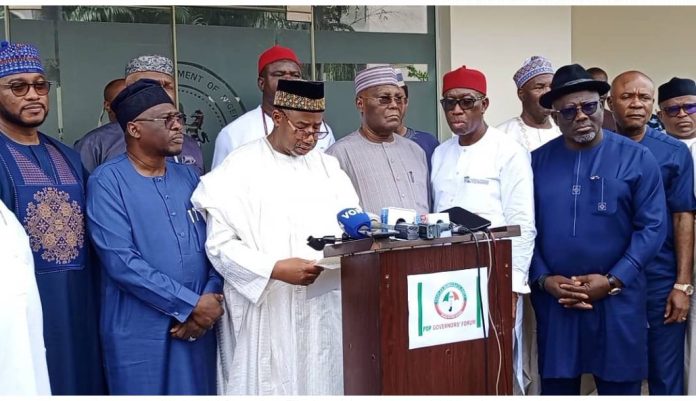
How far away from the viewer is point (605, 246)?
3.99 m

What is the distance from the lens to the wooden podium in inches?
117

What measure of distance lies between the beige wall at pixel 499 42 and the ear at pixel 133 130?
407 centimetres

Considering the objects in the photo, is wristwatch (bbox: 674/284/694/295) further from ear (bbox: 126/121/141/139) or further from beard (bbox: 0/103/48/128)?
beard (bbox: 0/103/48/128)

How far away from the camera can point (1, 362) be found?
316 centimetres

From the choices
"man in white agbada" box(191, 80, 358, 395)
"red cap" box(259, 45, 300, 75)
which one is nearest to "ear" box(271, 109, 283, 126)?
"man in white agbada" box(191, 80, 358, 395)

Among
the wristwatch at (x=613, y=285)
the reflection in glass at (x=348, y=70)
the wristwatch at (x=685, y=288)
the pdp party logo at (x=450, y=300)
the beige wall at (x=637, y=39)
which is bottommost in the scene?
the wristwatch at (x=685, y=288)

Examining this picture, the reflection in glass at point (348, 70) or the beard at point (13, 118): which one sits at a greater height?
the reflection in glass at point (348, 70)

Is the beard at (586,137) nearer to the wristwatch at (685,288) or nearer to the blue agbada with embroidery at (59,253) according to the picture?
the wristwatch at (685,288)

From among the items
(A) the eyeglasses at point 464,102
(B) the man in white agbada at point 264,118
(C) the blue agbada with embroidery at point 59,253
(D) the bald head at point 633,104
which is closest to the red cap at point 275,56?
(B) the man in white agbada at point 264,118

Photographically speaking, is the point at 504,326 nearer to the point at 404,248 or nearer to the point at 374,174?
the point at 404,248

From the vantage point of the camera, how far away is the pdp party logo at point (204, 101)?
6.69 meters

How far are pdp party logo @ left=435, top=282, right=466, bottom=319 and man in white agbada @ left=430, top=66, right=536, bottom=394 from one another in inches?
40.5

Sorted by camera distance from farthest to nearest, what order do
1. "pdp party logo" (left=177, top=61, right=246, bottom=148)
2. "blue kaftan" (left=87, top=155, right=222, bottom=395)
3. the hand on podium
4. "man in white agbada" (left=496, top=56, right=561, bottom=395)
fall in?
"pdp party logo" (left=177, top=61, right=246, bottom=148)
"man in white agbada" (left=496, top=56, right=561, bottom=395)
"blue kaftan" (left=87, top=155, right=222, bottom=395)
the hand on podium

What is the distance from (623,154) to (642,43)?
5187 mm
